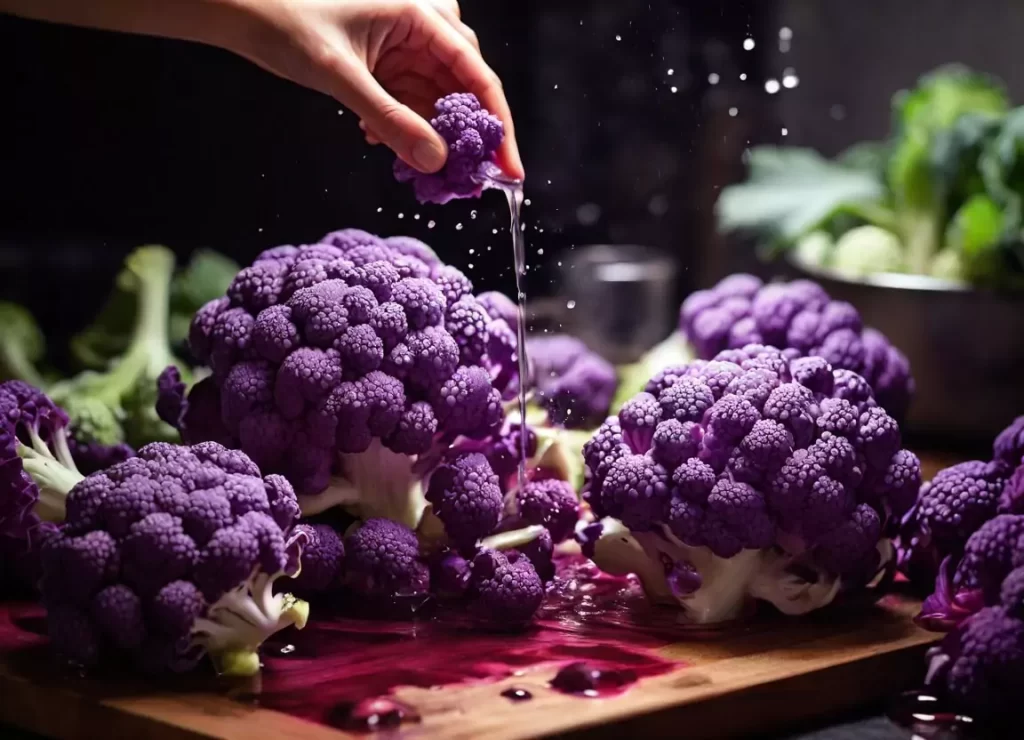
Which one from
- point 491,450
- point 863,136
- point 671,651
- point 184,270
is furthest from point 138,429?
point 863,136

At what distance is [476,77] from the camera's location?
1334 mm

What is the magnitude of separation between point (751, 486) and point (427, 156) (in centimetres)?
43

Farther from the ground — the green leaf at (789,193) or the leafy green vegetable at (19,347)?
the green leaf at (789,193)

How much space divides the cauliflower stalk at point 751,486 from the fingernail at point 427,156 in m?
0.30

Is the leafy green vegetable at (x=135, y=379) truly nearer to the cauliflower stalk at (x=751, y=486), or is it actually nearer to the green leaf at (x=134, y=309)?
the green leaf at (x=134, y=309)

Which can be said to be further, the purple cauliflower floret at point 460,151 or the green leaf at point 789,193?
the green leaf at point 789,193

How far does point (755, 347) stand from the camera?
127cm

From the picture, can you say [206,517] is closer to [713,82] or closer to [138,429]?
[138,429]

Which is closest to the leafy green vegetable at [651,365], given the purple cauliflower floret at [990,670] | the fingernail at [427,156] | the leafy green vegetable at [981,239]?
the leafy green vegetable at [981,239]

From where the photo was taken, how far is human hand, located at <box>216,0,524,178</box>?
3.96ft

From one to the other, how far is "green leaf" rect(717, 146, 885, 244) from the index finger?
85cm

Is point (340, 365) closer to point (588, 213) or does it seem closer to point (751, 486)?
point (751, 486)

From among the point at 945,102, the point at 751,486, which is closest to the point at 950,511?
the point at 751,486

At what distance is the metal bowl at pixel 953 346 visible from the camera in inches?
67.3
